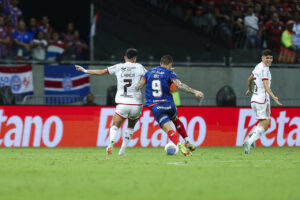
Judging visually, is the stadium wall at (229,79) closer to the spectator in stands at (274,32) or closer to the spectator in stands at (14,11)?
the spectator in stands at (274,32)

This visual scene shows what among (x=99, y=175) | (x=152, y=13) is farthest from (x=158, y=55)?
(x=99, y=175)

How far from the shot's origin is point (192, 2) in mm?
28047

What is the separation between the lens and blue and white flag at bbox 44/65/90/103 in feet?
72.3

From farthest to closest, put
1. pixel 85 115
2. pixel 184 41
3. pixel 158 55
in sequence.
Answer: pixel 184 41
pixel 158 55
pixel 85 115

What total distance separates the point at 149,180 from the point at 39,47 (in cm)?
1447

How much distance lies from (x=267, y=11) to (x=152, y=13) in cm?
482

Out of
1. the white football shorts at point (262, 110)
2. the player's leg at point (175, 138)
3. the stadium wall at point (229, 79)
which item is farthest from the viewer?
the stadium wall at point (229, 79)

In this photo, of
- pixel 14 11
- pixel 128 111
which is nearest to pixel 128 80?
pixel 128 111

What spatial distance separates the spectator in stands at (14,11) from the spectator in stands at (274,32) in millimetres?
9115

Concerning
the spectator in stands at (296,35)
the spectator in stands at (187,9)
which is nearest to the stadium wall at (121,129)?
the spectator in stands at (296,35)

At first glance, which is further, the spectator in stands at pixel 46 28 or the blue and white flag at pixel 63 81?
the spectator in stands at pixel 46 28

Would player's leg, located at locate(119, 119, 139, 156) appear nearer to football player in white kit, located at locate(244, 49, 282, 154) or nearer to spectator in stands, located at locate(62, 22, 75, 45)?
football player in white kit, located at locate(244, 49, 282, 154)

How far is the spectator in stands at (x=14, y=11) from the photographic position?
23141 mm

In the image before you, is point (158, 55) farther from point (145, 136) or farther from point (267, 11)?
point (267, 11)
